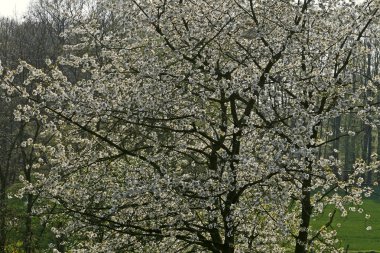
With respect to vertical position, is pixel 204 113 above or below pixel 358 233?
below

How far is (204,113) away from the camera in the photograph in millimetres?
9398

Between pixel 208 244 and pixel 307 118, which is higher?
pixel 307 118

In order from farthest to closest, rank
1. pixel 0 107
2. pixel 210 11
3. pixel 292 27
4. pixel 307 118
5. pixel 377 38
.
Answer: pixel 0 107 < pixel 377 38 < pixel 210 11 < pixel 292 27 < pixel 307 118

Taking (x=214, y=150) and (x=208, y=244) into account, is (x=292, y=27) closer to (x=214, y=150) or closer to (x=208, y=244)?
(x=214, y=150)

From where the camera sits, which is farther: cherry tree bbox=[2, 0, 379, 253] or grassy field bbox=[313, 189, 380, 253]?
grassy field bbox=[313, 189, 380, 253]

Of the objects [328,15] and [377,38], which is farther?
[377,38]

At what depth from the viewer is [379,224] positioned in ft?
150

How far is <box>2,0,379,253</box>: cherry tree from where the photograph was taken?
911 cm

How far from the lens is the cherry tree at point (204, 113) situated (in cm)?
911

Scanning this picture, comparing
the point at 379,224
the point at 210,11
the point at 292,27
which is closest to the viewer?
the point at 292,27

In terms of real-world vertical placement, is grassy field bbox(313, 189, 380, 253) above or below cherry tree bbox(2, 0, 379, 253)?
above

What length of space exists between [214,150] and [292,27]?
8.32 ft

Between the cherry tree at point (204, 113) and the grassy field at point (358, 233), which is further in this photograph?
the grassy field at point (358, 233)

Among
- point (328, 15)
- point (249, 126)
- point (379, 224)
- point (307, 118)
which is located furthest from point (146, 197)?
point (379, 224)
